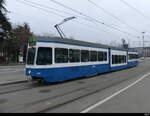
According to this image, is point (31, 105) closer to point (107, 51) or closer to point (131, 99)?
point (131, 99)

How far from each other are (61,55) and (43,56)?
4.71 ft

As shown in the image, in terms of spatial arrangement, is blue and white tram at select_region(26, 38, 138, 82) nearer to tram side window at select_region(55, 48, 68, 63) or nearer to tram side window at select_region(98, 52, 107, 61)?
tram side window at select_region(55, 48, 68, 63)

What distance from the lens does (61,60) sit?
13.2 metres

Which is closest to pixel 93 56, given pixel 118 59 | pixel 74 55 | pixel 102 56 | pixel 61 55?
pixel 102 56

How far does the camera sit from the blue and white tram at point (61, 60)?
12258 millimetres

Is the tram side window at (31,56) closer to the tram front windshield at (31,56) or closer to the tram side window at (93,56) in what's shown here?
the tram front windshield at (31,56)

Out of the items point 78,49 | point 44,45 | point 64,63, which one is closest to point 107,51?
point 78,49

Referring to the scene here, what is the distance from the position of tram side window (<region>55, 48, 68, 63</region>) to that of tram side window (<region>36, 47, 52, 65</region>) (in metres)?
0.61

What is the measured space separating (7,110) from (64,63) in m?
7.01

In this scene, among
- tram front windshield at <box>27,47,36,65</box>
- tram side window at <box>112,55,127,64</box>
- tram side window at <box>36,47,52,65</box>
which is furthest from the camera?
tram side window at <box>112,55,127,64</box>

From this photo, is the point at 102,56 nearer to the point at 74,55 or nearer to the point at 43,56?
the point at 74,55

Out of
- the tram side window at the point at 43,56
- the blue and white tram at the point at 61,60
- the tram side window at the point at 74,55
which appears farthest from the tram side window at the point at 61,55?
the tram side window at the point at 43,56

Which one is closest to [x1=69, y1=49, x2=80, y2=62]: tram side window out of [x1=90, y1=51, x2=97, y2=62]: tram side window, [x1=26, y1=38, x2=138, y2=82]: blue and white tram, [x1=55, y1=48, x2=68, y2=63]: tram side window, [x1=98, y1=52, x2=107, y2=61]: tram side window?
[x1=26, y1=38, x2=138, y2=82]: blue and white tram

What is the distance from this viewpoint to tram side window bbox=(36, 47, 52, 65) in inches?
483
